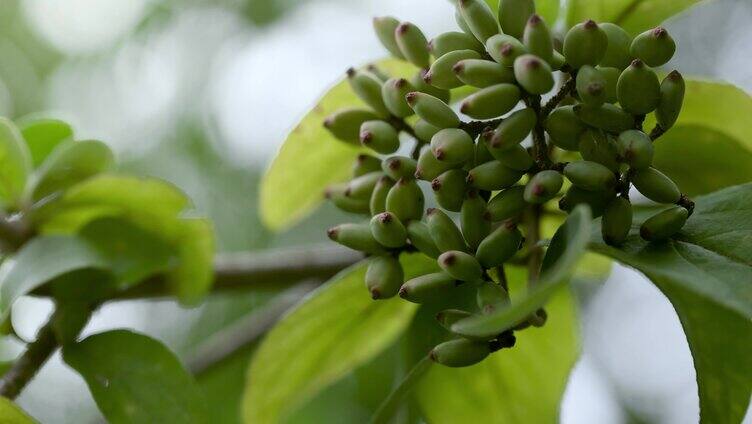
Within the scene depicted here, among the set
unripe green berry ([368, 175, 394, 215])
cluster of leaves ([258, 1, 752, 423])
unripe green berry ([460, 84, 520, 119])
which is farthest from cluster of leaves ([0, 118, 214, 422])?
unripe green berry ([460, 84, 520, 119])

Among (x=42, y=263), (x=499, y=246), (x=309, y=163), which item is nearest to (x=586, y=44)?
(x=499, y=246)

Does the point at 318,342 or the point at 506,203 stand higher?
the point at 506,203

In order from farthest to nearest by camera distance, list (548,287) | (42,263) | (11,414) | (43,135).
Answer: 1. (43,135)
2. (42,263)
3. (11,414)
4. (548,287)

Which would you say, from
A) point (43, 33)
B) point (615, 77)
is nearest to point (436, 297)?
point (615, 77)

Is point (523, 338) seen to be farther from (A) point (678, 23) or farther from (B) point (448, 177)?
(A) point (678, 23)

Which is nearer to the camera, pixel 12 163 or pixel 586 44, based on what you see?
pixel 586 44

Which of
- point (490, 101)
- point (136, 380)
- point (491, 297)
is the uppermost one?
point (490, 101)

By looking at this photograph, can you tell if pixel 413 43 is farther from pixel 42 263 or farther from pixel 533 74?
pixel 42 263
